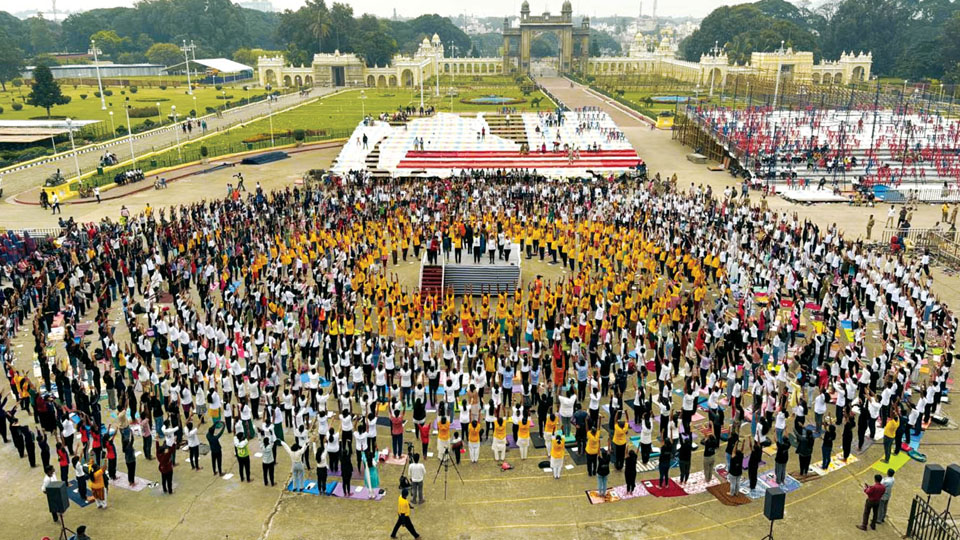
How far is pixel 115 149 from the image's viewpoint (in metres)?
55.3

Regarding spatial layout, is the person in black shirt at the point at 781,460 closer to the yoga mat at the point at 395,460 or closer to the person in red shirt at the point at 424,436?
the person in red shirt at the point at 424,436

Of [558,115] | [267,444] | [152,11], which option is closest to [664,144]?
[558,115]

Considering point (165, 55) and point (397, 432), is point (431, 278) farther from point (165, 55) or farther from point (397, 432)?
point (165, 55)

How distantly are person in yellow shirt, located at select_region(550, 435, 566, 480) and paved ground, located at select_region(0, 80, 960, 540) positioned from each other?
222mm

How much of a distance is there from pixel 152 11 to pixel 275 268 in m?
149

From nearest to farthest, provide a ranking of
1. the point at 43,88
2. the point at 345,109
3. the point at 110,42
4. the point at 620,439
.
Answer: the point at 620,439 → the point at 43,88 → the point at 345,109 → the point at 110,42

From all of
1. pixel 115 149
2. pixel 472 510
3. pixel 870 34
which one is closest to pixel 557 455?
pixel 472 510

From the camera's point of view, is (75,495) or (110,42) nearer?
(75,495)

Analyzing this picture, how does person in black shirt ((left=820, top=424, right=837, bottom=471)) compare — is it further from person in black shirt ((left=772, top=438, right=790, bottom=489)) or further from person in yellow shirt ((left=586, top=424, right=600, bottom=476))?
Answer: person in yellow shirt ((left=586, top=424, right=600, bottom=476))

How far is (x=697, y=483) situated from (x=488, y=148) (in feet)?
121

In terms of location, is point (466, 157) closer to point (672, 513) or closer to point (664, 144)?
point (664, 144)

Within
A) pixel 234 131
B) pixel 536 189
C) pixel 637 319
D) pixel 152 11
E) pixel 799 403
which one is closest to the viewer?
pixel 799 403

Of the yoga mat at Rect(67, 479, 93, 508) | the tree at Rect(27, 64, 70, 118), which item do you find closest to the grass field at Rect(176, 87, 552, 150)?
the tree at Rect(27, 64, 70, 118)

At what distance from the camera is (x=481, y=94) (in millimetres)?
94312
